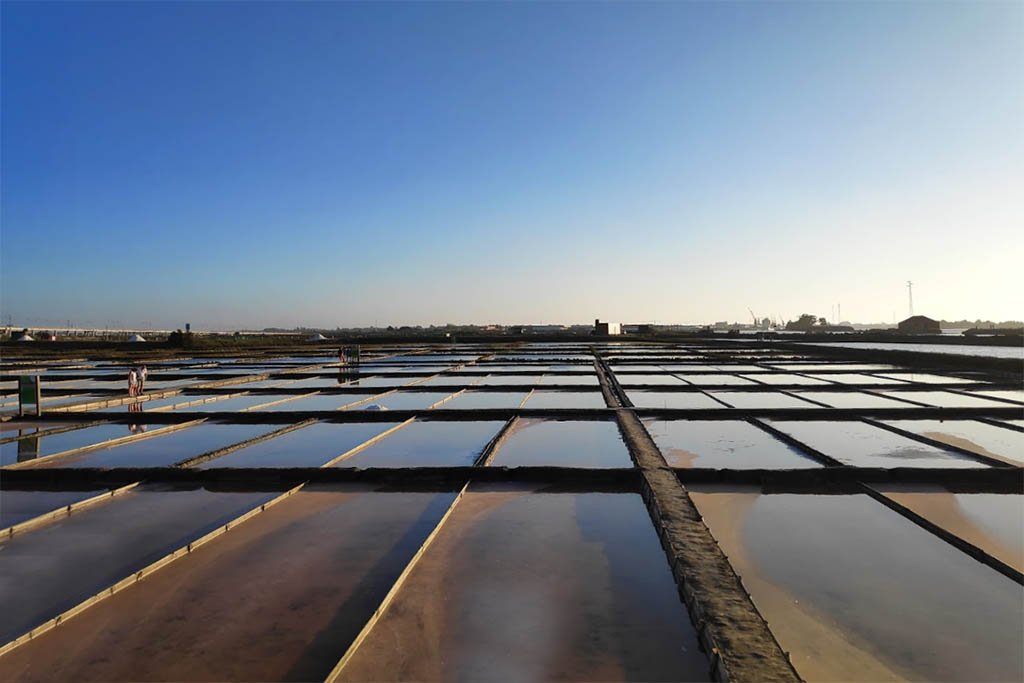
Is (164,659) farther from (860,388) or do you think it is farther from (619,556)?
(860,388)

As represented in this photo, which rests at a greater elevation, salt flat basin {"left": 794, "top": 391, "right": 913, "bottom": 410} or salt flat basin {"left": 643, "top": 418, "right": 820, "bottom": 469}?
salt flat basin {"left": 794, "top": 391, "right": 913, "bottom": 410}

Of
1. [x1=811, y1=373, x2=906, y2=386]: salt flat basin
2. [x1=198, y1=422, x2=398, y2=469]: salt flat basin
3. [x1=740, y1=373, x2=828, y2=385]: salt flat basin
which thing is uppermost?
[x1=740, y1=373, x2=828, y2=385]: salt flat basin

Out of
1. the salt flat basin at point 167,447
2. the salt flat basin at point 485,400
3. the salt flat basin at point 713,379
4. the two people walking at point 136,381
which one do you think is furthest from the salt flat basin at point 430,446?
the salt flat basin at point 713,379

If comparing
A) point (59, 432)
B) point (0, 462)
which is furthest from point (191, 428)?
point (0, 462)

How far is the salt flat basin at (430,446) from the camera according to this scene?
682 centimetres

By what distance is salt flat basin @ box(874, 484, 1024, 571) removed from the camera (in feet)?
13.9

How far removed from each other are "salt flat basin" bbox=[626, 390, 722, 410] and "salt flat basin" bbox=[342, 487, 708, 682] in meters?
6.38

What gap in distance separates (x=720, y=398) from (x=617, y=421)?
3.92m

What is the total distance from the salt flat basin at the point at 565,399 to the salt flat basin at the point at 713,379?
3442 mm

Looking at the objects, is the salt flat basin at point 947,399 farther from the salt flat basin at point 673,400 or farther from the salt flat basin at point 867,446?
the salt flat basin at point 673,400

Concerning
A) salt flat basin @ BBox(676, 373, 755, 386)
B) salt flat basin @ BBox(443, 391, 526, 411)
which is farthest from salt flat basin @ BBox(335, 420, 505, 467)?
salt flat basin @ BBox(676, 373, 755, 386)

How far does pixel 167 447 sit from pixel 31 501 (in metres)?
2.36

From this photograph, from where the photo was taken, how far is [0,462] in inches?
267

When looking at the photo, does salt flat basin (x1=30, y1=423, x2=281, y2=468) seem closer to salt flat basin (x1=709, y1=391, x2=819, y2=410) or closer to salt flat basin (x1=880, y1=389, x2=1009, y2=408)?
salt flat basin (x1=709, y1=391, x2=819, y2=410)
